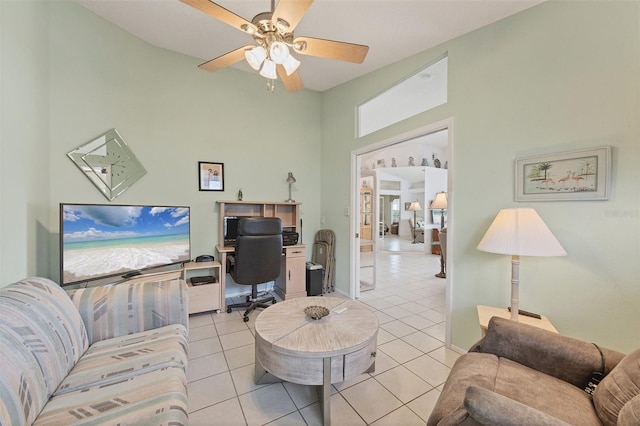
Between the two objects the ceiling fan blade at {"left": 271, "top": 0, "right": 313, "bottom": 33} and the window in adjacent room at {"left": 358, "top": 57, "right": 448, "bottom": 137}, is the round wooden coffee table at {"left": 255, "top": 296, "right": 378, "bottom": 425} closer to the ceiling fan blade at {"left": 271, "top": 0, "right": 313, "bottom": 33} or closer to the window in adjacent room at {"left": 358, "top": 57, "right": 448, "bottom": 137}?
the ceiling fan blade at {"left": 271, "top": 0, "right": 313, "bottom": 33}

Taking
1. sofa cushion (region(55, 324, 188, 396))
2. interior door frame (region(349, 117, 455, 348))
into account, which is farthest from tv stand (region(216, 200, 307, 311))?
sofa cushion (region(55, 324, 188, 396))

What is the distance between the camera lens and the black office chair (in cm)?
276

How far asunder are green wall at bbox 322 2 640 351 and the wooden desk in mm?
131

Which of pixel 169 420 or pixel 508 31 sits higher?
pixel 508 31

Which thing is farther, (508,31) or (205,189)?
(205,189)

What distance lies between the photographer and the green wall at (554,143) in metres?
1.50

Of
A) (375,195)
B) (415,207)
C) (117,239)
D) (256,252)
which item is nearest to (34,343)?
(117,239)

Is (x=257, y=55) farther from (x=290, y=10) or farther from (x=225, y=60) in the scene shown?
(x=225, y=60)

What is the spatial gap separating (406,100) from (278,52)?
1.86m

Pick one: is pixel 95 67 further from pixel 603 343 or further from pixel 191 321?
pixel 603 343

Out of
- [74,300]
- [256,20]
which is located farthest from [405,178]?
[74,300]

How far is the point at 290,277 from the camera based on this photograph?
11.4ft

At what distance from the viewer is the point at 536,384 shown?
115 centimetres

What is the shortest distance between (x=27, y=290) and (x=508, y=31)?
11.6ft
